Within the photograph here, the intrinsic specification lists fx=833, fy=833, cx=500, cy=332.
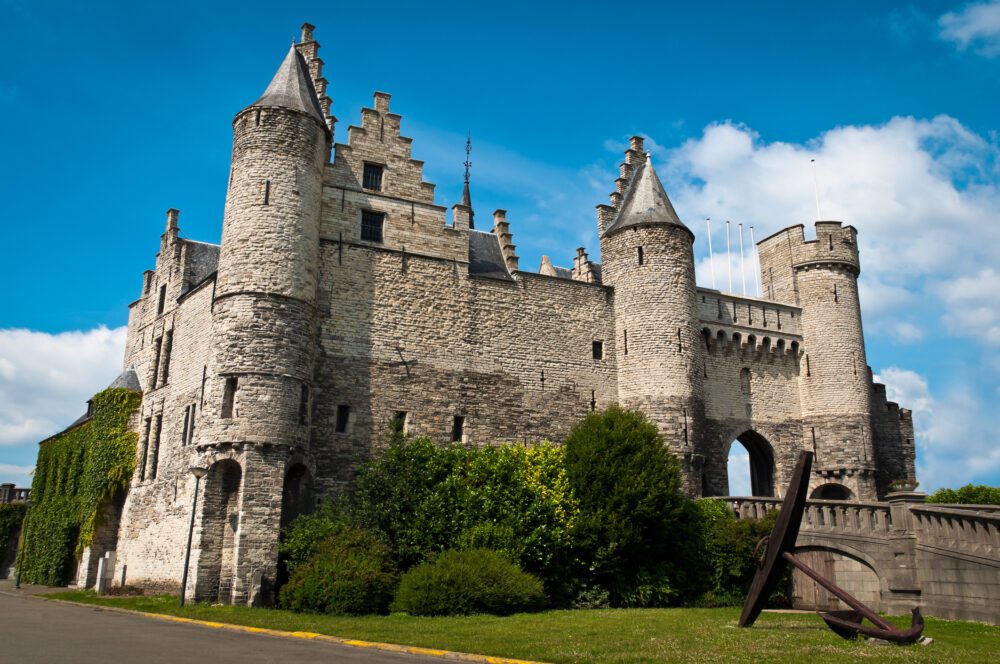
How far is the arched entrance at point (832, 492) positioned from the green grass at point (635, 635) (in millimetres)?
14770

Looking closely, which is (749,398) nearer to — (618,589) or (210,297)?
(618,589)

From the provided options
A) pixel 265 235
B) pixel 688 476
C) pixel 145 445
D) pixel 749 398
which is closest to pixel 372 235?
pixel 265 235

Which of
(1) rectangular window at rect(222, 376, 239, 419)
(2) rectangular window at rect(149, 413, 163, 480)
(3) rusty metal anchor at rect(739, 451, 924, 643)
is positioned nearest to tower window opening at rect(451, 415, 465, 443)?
(1) rectangular window at rect(222, 376, 239, 419)

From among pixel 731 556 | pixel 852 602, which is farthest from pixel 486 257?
pixel 852 602

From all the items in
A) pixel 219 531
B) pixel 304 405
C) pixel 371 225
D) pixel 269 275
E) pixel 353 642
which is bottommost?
pixel 353 642

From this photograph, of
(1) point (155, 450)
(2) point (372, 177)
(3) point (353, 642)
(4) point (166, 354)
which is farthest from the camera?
(4) point (166, 354)

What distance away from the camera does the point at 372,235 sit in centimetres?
2950

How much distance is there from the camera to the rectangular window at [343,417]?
87.8ft

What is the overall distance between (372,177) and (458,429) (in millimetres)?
9548

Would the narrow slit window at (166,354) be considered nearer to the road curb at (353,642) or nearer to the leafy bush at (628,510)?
the road curb at (353,642)

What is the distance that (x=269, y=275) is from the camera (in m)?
25.4

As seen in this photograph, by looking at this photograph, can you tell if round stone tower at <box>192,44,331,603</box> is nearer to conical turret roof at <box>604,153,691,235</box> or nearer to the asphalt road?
the asphalt road

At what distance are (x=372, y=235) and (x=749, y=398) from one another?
17563 mm

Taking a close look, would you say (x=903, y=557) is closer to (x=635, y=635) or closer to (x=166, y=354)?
(x=635, y=635)
